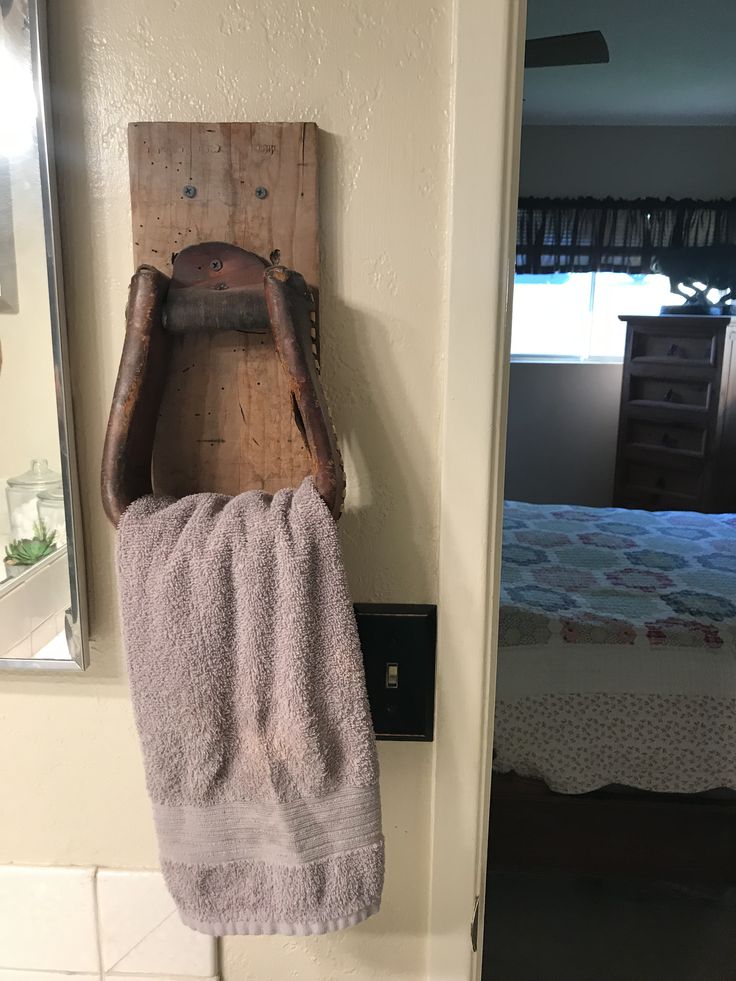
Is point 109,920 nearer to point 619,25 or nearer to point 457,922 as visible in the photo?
point 457,922

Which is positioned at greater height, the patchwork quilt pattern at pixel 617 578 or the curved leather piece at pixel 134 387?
the curved leather piece at pixel 134 387

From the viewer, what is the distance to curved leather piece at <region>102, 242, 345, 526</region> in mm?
569

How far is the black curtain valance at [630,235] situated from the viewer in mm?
4242

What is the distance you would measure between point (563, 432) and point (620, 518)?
173 centimetres

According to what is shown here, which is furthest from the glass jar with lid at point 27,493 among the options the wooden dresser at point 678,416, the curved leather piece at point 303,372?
the wooden dresser at point 678,416

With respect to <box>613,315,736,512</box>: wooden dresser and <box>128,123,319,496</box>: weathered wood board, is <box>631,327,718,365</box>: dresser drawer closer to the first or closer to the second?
<box>613,315,736,512</box>: wooden dresser

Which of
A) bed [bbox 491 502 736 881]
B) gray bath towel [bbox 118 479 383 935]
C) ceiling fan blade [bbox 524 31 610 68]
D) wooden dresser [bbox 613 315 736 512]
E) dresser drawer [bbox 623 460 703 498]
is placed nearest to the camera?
gray bath towel [bbox 118 479 383 935]

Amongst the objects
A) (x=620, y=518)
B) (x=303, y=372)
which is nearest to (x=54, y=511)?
(x=303, y=372)

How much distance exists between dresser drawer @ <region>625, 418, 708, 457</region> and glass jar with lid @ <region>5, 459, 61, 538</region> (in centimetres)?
389

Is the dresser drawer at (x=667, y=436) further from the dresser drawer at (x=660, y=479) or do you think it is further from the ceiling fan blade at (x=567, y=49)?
the ceiling fan blade at (x=567, y=49)

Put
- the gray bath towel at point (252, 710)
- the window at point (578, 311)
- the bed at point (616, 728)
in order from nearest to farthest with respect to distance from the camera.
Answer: the gray bath towel at point (252, 710) < the bed at point (616, 728) < the window at point (578, 311)

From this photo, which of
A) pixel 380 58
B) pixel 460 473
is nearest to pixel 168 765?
pixel 460 473

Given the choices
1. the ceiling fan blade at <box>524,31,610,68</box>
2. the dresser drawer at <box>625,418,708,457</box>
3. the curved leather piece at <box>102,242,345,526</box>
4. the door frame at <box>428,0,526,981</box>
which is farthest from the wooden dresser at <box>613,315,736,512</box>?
the curved leather piece at <box>102,242,345,526</box>

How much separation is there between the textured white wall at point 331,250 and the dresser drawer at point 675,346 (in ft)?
12.3
